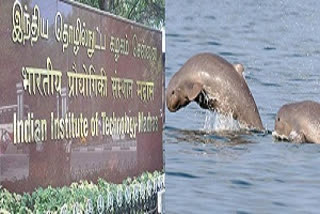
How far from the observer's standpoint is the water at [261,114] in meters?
5.83

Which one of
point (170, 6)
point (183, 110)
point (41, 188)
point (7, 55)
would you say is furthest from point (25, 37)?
point (170, 6)

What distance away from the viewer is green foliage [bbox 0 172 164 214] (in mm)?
2607

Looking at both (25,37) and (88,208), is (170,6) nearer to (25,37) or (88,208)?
(88,208)

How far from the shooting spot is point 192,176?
19.8 ft

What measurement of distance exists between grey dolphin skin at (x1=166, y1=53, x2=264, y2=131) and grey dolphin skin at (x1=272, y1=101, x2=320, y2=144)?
0.14 m

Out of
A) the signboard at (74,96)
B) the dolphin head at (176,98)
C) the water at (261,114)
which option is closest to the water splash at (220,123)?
the water at (261,114)

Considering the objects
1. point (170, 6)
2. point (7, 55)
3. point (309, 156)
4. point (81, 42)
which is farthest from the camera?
point (170, 6)

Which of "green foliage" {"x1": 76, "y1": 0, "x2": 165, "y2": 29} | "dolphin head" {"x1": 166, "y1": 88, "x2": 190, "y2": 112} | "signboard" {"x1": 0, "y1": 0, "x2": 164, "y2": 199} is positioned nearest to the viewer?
"signboard" {"x1": 0, "y1": 0, "x2": 164, "y2": 199}

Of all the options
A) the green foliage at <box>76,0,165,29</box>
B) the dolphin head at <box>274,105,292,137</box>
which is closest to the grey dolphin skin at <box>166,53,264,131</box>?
the dolphin head at <box>274,105,292,137</box>

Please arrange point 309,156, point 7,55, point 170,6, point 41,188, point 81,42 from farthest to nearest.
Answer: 1. point 170,6
2. point 309,156
3. point 81,42
4. point 41,188
5. point 7,55

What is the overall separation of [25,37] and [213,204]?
3.45m

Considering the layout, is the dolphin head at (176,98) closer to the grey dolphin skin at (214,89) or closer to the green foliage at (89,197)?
the grey dolphin skin at (214,89)

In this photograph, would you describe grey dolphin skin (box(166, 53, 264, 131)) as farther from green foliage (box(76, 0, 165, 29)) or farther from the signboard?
green foliage (box(76, 0, 165, 29))

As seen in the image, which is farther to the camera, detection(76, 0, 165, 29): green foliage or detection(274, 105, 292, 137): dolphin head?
detection(274, 105, 292, 137): dolphin head
